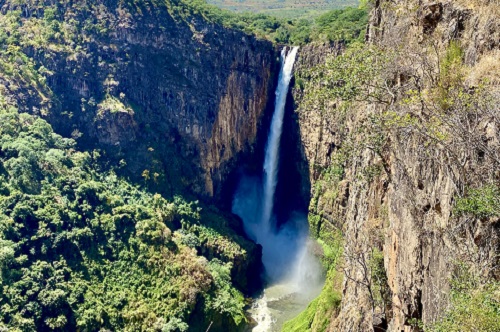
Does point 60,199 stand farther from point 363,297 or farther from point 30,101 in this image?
point 363,297

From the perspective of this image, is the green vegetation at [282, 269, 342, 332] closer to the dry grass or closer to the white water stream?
the white water stream

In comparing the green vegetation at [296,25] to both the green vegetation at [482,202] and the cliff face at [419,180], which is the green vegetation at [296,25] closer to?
the cliff face at [419,180]

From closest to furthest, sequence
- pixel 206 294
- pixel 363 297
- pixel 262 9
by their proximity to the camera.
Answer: pixel 363 297, pixel 206 294, pixel 262 9

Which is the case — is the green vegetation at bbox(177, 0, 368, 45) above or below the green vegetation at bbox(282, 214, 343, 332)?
above

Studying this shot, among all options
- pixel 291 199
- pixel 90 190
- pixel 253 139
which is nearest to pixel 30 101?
pixel 90 190

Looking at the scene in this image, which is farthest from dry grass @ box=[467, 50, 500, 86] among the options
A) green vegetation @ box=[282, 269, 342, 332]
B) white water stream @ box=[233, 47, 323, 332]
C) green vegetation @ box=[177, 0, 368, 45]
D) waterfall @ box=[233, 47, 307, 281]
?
waterfall @ box=[233, 47, 307, 281]
